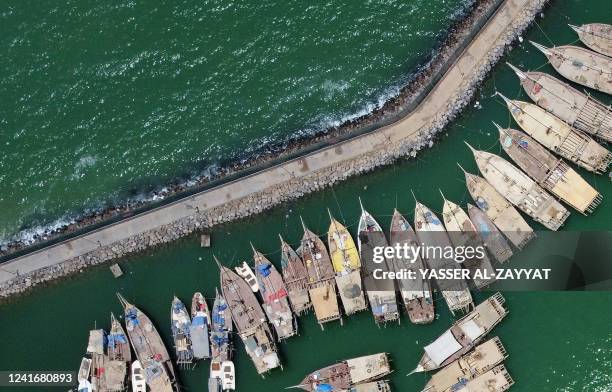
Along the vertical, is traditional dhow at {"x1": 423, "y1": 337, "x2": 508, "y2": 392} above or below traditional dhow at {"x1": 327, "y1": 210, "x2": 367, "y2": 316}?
below

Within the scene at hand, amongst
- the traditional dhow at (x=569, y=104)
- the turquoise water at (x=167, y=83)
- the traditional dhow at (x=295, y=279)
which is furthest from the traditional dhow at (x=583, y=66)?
the traditional dhow at (x=295, y=279)

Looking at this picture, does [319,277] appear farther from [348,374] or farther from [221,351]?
[221,351]

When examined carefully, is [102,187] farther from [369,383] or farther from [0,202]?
[369,383]

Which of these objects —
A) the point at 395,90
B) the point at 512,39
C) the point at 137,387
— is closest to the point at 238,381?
the point at 137,387

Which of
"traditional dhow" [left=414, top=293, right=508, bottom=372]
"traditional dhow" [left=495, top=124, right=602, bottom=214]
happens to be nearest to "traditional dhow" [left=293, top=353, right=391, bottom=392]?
"traditional dhow" [left=414, top=293, right=508, bottom=372]

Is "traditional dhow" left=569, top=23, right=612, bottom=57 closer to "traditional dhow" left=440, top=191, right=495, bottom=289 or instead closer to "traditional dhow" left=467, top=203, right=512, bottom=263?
"traditional dhow" left=467, top=203, right=512, bottom=263

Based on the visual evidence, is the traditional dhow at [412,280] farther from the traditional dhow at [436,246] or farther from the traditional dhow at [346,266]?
the traditional dhow at [346,266]
